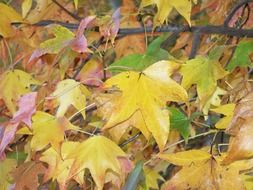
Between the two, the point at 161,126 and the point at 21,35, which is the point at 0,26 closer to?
the point at 21,35

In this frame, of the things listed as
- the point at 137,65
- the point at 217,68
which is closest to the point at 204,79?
the point at 217,68

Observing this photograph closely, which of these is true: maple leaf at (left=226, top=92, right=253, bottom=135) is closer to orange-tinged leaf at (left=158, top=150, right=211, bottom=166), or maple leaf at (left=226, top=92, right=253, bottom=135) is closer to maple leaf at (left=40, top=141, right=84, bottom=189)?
orange-tinged leaf at (left=158, top=150, right=211, bottom=166)

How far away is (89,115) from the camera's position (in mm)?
1546

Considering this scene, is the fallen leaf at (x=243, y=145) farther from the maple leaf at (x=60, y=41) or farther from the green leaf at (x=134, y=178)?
the maple leaf at (x=60, y=41)

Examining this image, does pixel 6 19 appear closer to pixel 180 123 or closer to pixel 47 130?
pixel 47 130

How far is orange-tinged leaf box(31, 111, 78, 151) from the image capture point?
0.86m

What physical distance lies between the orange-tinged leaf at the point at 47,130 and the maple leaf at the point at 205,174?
0.21 meters

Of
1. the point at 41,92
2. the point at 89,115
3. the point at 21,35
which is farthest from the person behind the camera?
the point at 89,115

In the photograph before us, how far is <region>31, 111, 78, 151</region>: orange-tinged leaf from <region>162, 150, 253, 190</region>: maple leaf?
0.21 meters

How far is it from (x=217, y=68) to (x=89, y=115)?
0.67 metres

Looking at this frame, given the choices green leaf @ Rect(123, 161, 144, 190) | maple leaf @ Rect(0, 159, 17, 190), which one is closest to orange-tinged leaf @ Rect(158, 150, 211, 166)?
green leaf @ Rect(123, 161, 144, 190)

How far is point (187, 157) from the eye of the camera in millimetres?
761

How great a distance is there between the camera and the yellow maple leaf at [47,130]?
86cm

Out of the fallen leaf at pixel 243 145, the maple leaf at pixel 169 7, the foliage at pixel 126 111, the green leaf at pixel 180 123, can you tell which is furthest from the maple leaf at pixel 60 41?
the fallen leaf at pixel 243 145
